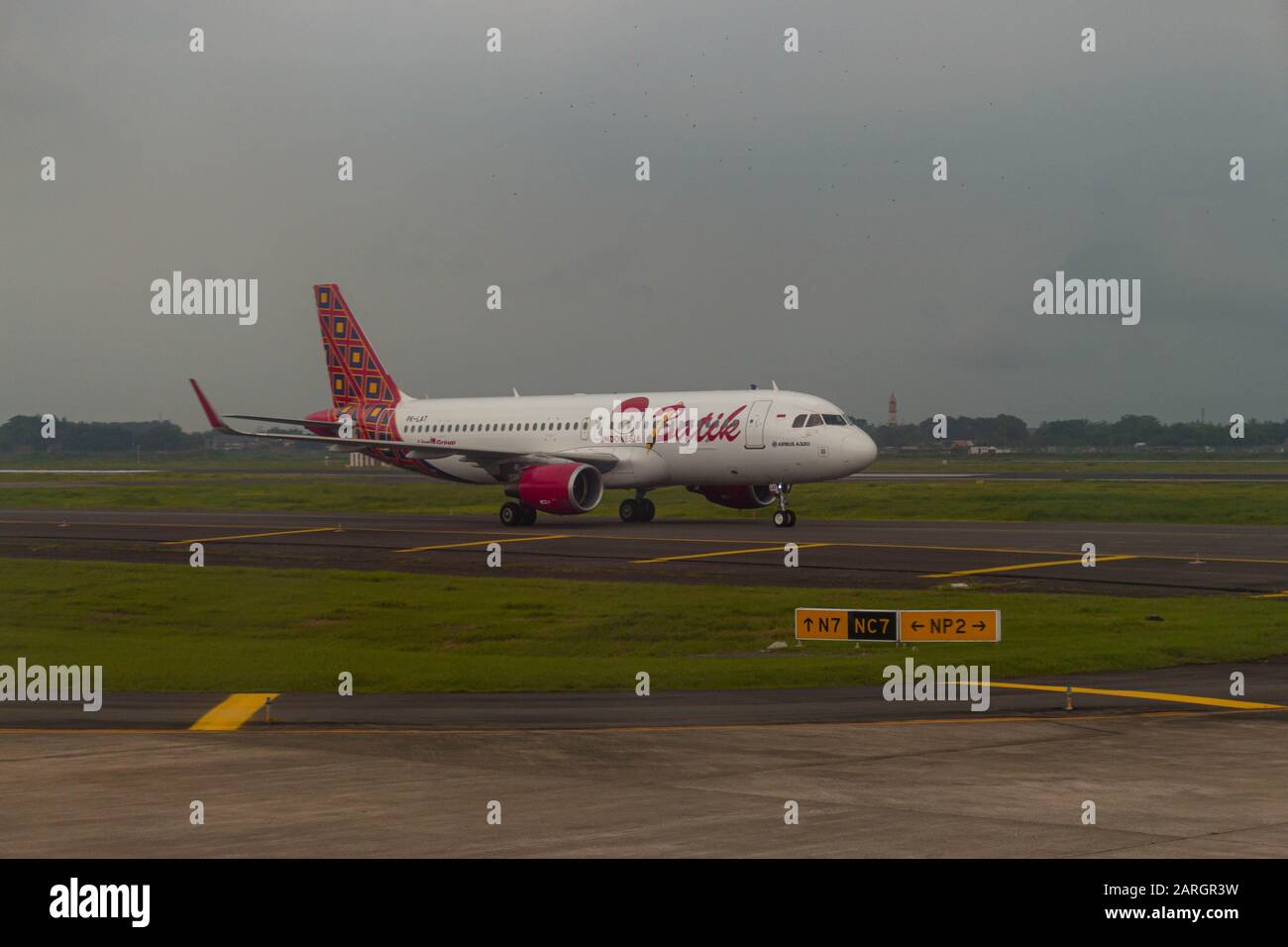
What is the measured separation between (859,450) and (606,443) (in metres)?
11.9

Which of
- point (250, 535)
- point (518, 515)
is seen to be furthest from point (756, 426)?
point (250, 535)

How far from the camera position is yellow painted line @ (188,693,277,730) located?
73.7 ft

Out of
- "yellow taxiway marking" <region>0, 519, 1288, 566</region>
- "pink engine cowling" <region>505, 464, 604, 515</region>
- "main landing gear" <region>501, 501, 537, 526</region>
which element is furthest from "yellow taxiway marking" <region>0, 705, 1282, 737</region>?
"main landing gear" <region>501, 501, 537, 526</region>

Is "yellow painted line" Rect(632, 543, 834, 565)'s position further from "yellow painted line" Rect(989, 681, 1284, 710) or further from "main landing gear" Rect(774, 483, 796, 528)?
"yellow painted line" Rect(989, 681, 1284, 710)

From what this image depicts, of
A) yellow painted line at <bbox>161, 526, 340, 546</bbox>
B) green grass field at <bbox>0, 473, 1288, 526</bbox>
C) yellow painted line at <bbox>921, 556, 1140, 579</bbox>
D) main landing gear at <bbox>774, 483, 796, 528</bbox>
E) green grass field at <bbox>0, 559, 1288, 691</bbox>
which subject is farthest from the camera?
green grass field at <bbox>0, 473, 1288, 526</bbox>

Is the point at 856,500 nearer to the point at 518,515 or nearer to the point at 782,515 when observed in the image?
the point at 782,515

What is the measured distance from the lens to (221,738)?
21.1 metres

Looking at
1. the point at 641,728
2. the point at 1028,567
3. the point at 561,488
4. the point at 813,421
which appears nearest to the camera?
the point at 641,728

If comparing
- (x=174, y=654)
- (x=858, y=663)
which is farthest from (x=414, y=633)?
(x=858, y=663)

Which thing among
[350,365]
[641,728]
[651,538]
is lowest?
[641,728]

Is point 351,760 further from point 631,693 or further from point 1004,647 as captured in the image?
point 1004,647

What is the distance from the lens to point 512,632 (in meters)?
35.0

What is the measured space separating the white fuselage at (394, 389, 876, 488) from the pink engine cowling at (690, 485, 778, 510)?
6.48 ft

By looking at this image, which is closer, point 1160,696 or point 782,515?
point 1160,696
